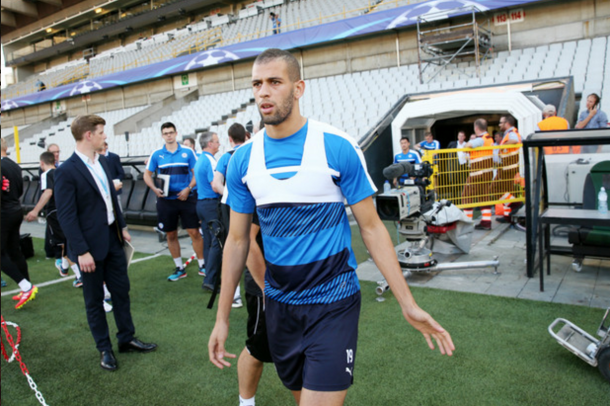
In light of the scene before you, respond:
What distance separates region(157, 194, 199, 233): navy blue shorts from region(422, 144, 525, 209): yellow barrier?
13.8ft

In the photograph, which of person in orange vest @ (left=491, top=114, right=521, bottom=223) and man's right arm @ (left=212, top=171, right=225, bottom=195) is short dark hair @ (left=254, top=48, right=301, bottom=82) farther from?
person in orange vest @ (left=491, top=114, right=521, bottom=223)

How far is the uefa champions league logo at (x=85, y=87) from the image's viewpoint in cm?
3162

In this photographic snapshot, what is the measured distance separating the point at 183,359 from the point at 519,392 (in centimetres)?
250

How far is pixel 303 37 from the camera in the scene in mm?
21422

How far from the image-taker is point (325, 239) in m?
1.93

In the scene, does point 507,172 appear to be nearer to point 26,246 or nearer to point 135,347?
point 135,347

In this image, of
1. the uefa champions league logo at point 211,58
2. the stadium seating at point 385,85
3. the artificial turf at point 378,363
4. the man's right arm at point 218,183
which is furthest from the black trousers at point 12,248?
the uefa champions league logo at point 211,58

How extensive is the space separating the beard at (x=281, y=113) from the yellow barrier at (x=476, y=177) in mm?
6612

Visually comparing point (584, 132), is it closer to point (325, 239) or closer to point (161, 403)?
point (325, 239)

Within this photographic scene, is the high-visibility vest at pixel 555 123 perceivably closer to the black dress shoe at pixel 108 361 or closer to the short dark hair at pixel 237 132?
the short dark hair at pixel 237 132

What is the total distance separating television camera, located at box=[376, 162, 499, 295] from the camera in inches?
185

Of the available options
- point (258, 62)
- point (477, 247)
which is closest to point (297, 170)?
point (258, 62)

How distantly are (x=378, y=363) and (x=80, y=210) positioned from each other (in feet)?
8.47

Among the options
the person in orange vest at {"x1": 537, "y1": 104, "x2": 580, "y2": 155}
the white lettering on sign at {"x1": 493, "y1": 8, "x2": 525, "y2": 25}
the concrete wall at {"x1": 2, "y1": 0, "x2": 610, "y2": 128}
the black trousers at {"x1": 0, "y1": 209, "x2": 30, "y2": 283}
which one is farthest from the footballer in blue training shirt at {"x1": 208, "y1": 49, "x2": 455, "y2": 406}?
the white lettering on sign at {"x1": 493, "y1": 8, "x2": 525, "y2": 25}
